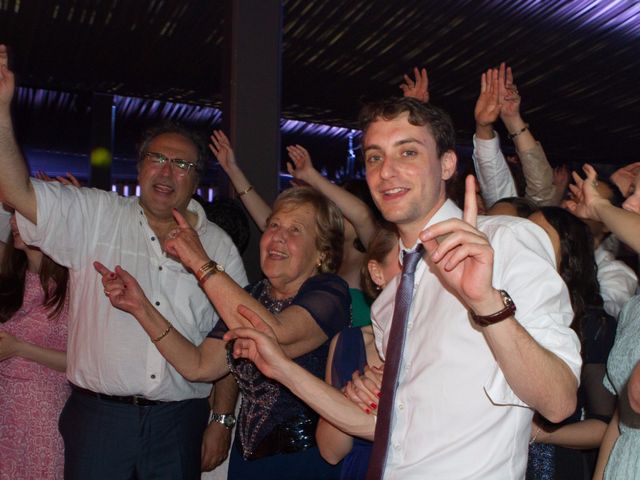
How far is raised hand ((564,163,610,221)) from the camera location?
2.24 m

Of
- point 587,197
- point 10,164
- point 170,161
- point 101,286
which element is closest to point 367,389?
point 587,197

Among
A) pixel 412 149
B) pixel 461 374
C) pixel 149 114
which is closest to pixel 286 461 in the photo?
pixel 461 374

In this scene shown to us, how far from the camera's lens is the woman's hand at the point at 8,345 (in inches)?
110

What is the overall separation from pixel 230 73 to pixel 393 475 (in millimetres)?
2834

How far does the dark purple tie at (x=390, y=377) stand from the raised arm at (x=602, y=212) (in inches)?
32.8

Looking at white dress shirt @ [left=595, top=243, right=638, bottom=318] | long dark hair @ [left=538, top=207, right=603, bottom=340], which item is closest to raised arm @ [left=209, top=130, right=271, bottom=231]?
long dark hair @ [left=538, top=207, right=603, bottom=340]

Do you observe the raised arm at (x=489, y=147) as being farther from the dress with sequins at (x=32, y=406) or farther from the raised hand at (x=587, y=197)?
the dress with sequins at (x=32, y=406)

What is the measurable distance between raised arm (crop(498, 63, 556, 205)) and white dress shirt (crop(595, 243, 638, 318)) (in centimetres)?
40

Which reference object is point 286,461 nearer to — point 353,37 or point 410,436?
point 410,436

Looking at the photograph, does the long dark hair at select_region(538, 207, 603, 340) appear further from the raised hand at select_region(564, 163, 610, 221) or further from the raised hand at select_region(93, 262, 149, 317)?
the raised hand at select_region(93, 262, 149, 317)

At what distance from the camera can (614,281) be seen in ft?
9.61

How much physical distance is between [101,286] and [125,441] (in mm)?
553

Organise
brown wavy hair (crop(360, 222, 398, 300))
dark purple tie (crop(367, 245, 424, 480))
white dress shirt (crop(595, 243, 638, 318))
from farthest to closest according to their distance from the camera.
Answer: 1. white dress shirt (crop(595, 243, 638, 318))
2. brown wavy hair (crop(360, 222, 398, 300))
3. dark purple tie (crop(367, 245, 424, 480))

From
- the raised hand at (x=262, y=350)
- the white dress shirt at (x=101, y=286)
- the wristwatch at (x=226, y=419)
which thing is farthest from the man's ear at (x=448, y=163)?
the wristwatch at (x=226, y=419)
